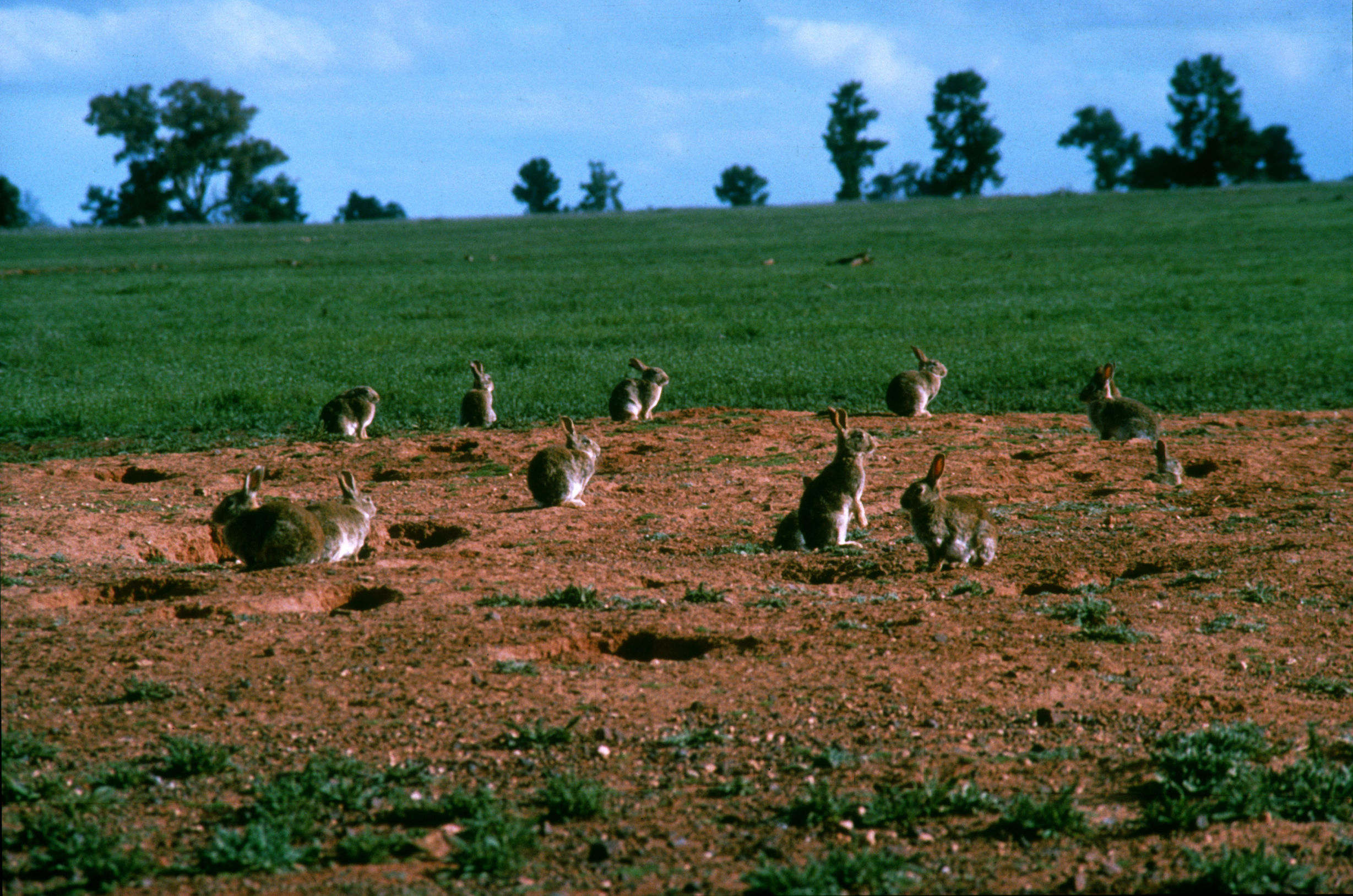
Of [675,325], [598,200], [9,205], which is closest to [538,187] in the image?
[598,200]

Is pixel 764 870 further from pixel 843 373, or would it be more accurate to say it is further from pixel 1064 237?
pixel 1064 237

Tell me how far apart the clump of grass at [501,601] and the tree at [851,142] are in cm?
10701

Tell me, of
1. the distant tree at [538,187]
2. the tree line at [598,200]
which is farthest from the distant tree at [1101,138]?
the distant tree at [538,187]

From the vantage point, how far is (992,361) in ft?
59.5

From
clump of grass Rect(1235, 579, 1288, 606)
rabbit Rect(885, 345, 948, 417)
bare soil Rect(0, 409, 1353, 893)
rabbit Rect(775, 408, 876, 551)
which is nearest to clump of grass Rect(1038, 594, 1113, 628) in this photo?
bare soil Rect(0, 409, 1353, 893)

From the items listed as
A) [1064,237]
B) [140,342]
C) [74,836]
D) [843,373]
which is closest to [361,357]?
[140,342]

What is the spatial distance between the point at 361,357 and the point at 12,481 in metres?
9.88

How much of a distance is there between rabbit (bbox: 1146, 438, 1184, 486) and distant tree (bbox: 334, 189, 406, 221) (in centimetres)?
10520

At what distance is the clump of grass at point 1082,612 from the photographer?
6.55m

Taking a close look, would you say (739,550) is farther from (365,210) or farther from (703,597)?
(365,210)

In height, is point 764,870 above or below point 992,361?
below

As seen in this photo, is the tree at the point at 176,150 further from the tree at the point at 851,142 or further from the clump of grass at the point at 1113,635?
the clump of grass at the point at 1113,635

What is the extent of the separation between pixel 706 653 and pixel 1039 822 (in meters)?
2.18

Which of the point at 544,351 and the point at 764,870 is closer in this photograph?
the point at 764,870
